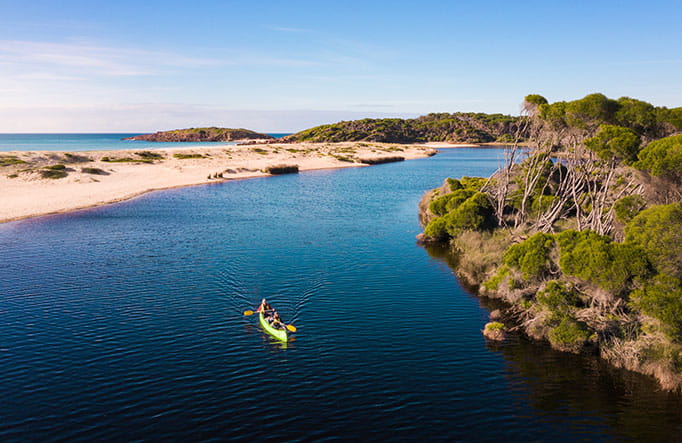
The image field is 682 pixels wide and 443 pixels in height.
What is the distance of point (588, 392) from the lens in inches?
906

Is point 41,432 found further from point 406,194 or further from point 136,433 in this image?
point 406,194

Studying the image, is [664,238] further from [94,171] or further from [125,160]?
[125,160]

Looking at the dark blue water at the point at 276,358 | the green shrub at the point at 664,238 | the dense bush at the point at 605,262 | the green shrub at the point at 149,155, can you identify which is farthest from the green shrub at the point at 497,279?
the green shrub at the point at 149,155

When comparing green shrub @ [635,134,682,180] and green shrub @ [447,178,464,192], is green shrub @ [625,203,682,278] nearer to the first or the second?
green shrub @ [635,134,682,180]

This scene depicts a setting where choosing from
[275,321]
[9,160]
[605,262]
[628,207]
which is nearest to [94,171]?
[9,160]

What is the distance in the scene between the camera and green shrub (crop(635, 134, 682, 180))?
25.6m

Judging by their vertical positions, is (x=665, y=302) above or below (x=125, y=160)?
below

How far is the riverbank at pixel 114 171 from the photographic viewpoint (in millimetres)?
74688

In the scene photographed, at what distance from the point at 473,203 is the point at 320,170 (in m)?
90.8

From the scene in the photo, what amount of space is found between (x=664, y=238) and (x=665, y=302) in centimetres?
313

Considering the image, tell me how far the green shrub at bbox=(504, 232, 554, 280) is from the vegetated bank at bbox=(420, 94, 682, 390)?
→ 7 centimetres

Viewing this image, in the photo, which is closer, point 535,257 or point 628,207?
point 628,207

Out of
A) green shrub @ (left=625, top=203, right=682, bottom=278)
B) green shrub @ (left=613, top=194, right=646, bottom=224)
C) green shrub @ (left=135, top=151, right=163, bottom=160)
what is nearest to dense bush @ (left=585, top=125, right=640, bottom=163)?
green shrub @ (left=613, top=194, right=646, bottom=224)

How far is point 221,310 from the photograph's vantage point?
3216 centimetres
